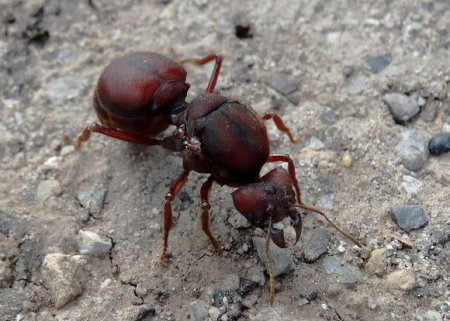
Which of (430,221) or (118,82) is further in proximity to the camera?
(118,82)

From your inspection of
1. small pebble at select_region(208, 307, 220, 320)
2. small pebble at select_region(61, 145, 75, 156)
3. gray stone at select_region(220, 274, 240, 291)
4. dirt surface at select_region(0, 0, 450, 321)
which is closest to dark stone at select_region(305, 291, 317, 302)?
dirt surface at select_region(0, 0, 450, 321)

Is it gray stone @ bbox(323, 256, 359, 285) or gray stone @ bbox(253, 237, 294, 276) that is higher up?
gray stone @ bbox(323, 256, 359, 285)

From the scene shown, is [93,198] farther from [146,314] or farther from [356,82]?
[356,82]

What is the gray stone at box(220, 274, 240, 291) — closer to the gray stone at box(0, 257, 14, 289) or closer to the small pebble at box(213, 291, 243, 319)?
the small pebble at box(213, 291, 243, 319)

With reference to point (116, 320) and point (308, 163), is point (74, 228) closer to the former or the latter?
point (116, 320)

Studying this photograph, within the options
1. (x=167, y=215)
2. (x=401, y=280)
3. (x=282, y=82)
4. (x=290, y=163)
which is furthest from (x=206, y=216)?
(x=282, y=82)

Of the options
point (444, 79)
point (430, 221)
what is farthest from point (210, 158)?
point (444, 79)
